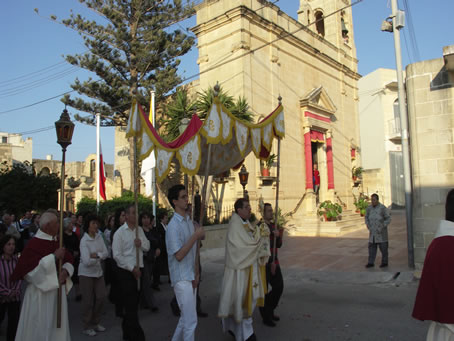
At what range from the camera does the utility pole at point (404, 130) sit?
816 cm

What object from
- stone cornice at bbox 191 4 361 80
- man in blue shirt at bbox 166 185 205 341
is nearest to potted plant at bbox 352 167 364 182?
stone cornice at bbox 191 4 361 80

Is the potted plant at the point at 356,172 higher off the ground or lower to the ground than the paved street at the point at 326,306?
higher

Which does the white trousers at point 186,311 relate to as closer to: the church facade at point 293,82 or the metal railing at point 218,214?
the metal railing at point 218,214

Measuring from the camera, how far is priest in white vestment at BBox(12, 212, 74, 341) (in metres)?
3.50

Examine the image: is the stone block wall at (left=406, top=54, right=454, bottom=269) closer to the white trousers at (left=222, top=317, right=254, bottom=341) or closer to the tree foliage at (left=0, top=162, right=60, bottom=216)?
the white trousers at (left=222, top=317, right=254, bottom=341)

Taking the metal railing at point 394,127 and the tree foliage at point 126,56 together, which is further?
the metal railing at point 394,127

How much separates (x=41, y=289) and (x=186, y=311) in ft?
4.71

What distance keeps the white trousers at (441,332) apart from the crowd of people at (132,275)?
199 centimetres

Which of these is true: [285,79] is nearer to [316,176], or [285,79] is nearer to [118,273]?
[316,176]

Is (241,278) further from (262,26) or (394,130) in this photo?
(394,130)

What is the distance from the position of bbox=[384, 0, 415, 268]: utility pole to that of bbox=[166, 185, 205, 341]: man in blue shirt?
610 centimetres

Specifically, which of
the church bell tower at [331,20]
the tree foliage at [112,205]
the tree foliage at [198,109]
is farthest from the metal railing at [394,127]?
the tree foliage at [112,205]

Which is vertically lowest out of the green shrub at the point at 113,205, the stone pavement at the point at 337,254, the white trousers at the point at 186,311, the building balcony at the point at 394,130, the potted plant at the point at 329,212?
the stone pavement at the point at 337,254

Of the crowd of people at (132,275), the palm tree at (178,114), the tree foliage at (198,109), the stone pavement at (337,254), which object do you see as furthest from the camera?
the palm tree at (178,114)
